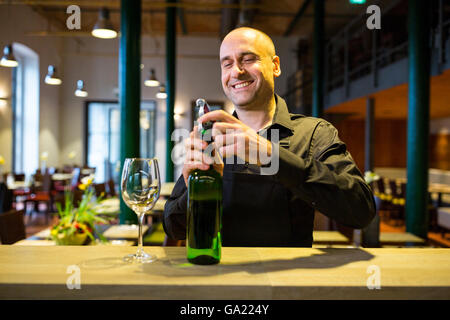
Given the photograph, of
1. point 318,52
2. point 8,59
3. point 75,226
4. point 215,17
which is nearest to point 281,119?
point 75,226

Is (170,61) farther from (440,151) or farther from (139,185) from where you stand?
(440,151)

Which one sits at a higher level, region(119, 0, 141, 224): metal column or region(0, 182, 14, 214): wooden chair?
region(119, 0, 141, 224): metal column

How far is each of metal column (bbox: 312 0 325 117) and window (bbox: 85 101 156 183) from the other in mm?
7630

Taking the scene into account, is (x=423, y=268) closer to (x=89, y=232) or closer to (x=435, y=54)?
(x=89, y=232)

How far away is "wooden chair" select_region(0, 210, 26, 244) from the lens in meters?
2.63

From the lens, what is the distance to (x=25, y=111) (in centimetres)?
1152

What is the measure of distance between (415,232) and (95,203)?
3.74 m

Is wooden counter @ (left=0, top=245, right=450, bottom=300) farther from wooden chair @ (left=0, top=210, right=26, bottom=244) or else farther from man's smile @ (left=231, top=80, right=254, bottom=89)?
wooden chair @ (left=0, top=210, right=26, bottom=244)

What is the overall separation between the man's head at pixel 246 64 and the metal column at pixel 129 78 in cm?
283

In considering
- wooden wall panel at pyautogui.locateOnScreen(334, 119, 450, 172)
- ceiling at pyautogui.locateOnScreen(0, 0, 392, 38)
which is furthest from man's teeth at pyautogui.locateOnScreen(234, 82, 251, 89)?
wooden wall panel at pyautogui.locateOnScreen(334, 119, 450, 172)

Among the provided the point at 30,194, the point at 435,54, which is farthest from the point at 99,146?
the point at 435,54

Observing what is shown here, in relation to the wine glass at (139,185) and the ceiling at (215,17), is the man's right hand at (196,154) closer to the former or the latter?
the wine glass at (139,185)

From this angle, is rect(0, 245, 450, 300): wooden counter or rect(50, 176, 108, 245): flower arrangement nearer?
rect(0, 245, 450, 300): wooden counter

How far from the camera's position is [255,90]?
1.19 m
